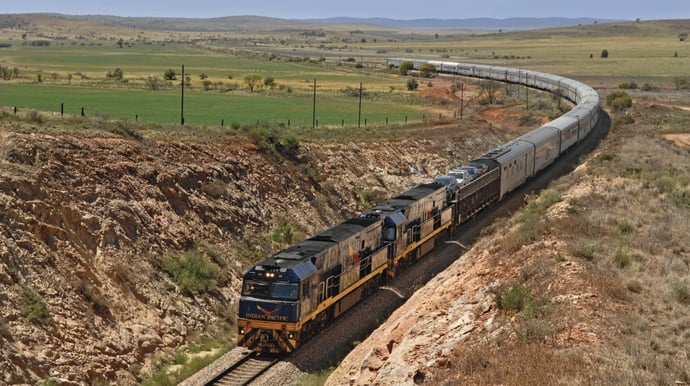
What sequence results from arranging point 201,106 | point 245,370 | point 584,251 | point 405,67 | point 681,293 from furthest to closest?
point 405,67 → point 201,106 → point 245,370 → point 584,251 → point 681,293

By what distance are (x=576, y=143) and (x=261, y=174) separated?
3354cm

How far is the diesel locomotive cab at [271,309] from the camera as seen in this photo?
28516 mm

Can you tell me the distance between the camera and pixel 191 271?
38.7m

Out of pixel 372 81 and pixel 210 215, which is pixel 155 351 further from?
pixel 372 81

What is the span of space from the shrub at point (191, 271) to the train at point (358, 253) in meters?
6.61

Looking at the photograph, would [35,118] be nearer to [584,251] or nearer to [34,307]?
[34,307]

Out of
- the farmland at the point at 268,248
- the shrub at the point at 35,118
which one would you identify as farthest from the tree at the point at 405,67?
the shrub at the point at 35,118

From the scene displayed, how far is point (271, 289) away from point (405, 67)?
13801 cm

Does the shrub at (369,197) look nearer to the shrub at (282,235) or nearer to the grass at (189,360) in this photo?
the shrub at (282,235)

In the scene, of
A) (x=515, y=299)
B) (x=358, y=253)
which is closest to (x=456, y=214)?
(x=358, y=253)

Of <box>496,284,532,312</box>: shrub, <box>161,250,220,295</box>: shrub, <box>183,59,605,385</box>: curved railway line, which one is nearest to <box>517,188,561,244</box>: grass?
<box>183,59,605,385</box>: curved railway line

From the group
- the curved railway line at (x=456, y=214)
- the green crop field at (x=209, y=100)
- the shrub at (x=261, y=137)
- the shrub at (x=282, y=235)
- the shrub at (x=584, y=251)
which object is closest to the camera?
the shrub at (x=584, y=251)

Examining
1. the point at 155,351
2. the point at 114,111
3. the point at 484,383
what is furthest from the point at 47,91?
the point at 484,383

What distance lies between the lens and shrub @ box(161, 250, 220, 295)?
37.7 m
